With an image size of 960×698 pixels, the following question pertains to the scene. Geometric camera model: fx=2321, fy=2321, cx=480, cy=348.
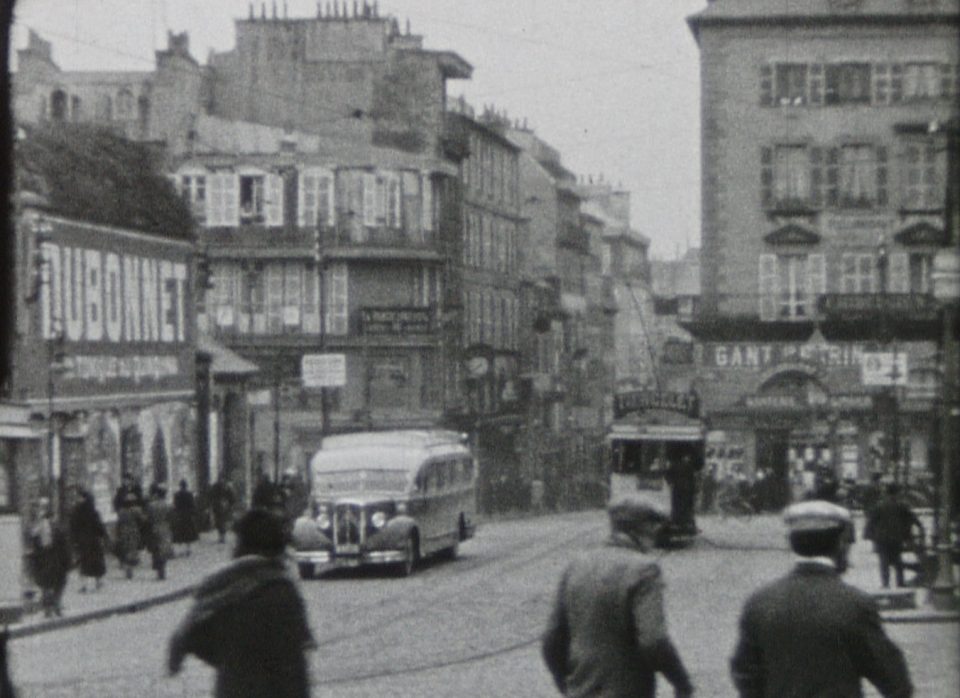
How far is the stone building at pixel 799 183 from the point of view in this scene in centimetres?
6712

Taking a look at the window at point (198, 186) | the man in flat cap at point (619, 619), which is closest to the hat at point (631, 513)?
the man in flat cap at point (619, 619)

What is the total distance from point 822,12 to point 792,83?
2300 mm

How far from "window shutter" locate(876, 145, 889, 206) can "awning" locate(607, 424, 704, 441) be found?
26.0m

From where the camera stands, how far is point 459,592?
32656 millimetres

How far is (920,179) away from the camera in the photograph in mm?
67938

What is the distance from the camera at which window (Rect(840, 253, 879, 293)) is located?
67.8 metres

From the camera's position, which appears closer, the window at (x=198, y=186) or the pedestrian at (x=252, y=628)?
the pedestrian at (x=252, y=628)

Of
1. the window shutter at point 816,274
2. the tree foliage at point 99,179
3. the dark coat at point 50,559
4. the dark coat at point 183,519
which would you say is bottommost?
the dark coat at point 183,519

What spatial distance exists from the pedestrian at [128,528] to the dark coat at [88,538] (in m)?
2.30

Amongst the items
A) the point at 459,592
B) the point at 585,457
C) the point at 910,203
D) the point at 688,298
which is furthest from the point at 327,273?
the point at 459,592

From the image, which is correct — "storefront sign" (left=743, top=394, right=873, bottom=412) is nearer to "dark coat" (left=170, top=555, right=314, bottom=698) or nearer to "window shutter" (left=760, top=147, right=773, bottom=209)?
"window shutter" (left=760, top=147, right=773, bottom=209)

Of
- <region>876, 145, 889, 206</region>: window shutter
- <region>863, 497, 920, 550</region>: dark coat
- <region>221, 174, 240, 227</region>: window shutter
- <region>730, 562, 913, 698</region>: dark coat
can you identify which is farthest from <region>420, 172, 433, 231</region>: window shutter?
<region>730, 562, 913, 698</region>: dark coat

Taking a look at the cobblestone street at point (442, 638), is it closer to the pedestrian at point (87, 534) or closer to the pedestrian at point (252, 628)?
the pedestrian at point (87, 534)

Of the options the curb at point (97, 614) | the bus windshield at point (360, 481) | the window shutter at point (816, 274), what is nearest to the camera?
the curb at point (97, 614)
